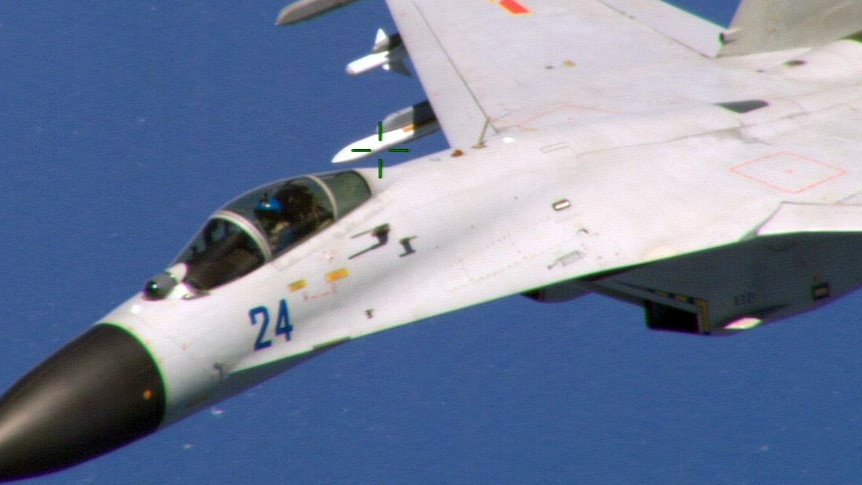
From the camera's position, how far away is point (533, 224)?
13.0m

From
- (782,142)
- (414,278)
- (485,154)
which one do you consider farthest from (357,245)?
(782,142)

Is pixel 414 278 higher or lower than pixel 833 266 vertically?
higher

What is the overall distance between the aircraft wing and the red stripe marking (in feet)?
0.04

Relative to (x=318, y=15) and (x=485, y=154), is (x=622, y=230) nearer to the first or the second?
(x=485, y=154)

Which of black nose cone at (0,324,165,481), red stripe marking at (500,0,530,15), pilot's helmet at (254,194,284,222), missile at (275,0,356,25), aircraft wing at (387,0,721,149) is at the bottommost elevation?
black nose cone at (0,324,165,481)

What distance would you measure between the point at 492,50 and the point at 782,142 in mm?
3688

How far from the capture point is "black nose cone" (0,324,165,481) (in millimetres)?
11250

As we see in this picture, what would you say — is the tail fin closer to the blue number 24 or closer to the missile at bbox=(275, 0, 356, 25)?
the missile at bbox=(275, 0, 356, 25)

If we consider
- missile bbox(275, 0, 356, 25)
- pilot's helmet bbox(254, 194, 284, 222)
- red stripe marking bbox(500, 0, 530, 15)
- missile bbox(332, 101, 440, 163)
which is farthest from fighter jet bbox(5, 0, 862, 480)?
missile bbox(275, 0, 356, 25)

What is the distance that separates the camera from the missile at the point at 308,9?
17.2m

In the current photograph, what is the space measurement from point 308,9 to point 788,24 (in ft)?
17.6

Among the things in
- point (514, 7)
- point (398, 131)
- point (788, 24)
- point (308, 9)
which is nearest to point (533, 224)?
point (398, 131)

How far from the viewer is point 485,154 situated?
13.4 meters

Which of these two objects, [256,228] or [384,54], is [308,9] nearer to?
[384,54]
